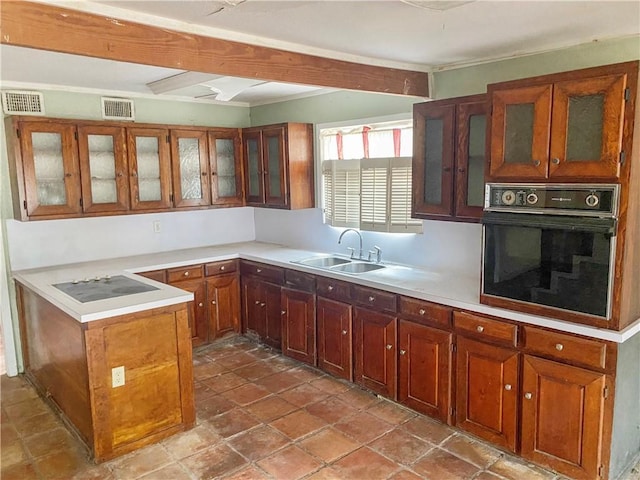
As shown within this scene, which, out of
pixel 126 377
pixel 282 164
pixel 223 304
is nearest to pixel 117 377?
pixel 126 377

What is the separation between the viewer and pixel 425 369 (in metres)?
3.16

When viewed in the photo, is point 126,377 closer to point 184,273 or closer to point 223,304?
point 184,273

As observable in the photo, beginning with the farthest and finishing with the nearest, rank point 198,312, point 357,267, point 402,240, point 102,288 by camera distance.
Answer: point 198,312
point 357,267
point 402,240
point 102,288

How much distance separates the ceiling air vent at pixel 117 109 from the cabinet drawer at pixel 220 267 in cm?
153

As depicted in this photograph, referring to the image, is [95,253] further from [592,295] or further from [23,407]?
[592,295]

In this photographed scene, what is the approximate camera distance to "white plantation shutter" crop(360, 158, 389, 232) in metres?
3.93

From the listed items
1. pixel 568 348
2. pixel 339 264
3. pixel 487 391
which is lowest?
pixel 487 391

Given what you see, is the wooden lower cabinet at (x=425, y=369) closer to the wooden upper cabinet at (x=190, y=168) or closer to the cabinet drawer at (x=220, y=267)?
the cabinet drawer at (x=220, y=267)

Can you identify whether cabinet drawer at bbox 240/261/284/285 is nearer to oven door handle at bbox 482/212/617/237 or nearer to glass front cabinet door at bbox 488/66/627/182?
oven door handle at bbox 482/212/617/237

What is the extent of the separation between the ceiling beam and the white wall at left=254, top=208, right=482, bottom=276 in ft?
3.90

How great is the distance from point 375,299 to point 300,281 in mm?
825

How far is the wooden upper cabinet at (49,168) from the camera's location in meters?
3.70

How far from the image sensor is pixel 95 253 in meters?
4.38

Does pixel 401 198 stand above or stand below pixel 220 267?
above
